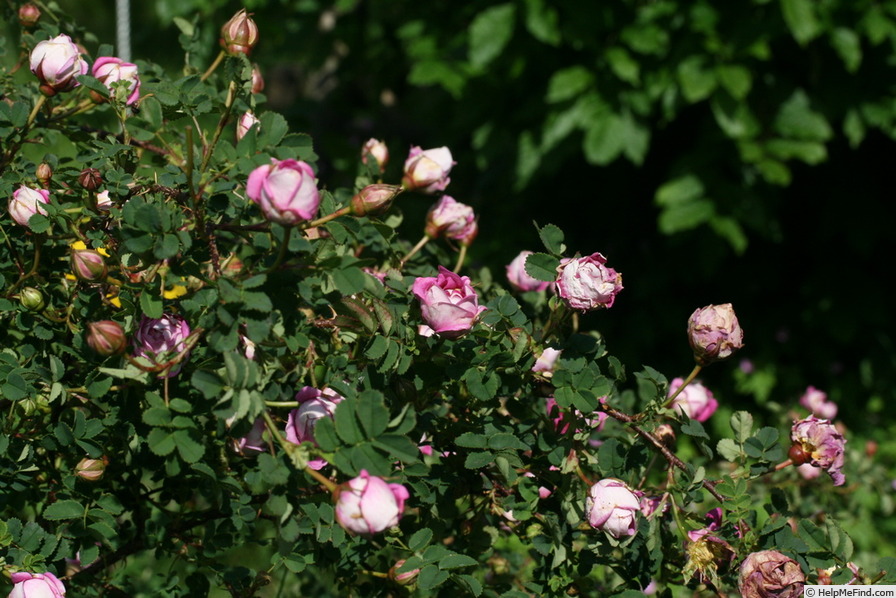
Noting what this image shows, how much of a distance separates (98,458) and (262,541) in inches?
10.1

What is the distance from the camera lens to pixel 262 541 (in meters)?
1.06

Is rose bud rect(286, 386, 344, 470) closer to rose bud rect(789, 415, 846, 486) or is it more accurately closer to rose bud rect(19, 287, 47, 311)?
rose bud rect(19, 287, 47, 311)

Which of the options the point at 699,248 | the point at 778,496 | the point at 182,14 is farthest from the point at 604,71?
the point at 778,496

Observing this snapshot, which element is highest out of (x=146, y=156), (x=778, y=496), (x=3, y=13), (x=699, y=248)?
(x=3, y=13)

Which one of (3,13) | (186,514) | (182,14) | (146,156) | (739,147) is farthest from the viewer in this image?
(182,14)

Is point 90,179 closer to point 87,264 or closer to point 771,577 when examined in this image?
point 87,264

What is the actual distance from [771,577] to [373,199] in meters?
0.51

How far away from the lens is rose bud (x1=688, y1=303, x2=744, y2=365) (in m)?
0.87

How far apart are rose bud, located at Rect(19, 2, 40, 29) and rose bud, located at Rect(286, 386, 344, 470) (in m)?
0.76

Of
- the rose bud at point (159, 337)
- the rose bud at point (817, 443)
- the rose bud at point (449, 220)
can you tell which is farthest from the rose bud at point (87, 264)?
the rose bud at point (817, 443)

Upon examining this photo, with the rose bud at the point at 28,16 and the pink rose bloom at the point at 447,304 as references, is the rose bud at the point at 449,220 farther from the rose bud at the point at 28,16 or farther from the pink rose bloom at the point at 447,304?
the rose bud at the point at 28,16

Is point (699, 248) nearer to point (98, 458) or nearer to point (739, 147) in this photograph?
point (739, 147)

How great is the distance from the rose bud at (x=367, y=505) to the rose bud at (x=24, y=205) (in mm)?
463

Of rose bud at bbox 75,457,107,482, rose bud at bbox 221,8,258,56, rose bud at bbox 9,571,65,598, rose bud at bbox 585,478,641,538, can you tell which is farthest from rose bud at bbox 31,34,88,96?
rose bud at bbox 585,478,641,538
